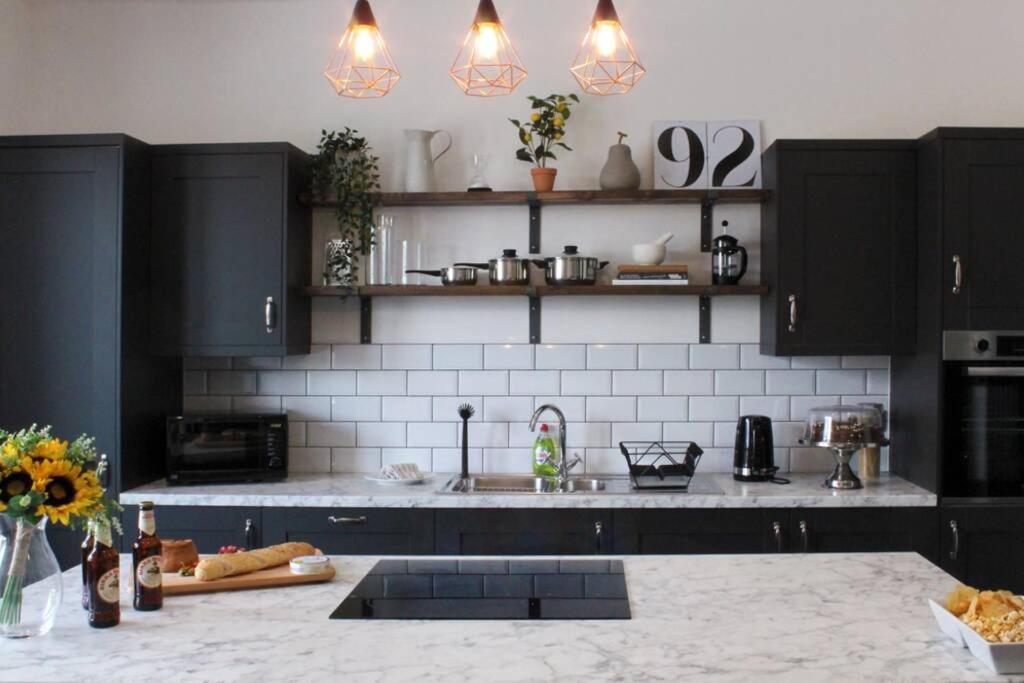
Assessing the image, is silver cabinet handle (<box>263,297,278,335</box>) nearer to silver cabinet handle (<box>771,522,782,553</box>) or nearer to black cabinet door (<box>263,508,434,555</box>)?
black cabinet door (<box>263,508,434,555</box>)

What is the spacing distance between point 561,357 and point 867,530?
4.64ft

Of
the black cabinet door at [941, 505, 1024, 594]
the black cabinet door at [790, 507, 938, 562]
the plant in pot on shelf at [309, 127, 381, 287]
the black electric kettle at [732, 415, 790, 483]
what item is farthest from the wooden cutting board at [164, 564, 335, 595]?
the black cabinet door at [941, 505, 1024, 594]

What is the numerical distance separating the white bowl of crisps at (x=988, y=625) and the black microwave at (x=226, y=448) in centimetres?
270

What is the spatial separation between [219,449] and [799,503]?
7.42ft

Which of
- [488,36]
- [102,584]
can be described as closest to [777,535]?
[488,36]

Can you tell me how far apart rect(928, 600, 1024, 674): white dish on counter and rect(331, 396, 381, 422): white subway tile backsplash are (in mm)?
2811

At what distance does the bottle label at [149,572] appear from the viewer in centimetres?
212

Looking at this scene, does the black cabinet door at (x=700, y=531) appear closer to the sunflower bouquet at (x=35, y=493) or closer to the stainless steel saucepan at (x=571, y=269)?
the stainless steel saucepan at (x=571, y=269)

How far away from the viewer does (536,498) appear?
3664 millimetres

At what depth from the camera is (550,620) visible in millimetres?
2078

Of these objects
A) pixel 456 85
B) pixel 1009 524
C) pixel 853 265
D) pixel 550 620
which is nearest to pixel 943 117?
pixel 853 265

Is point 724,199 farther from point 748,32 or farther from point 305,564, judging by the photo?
point 305,564

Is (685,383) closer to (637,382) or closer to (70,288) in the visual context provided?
(637,382)

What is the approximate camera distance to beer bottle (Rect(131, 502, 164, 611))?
6.80ft
